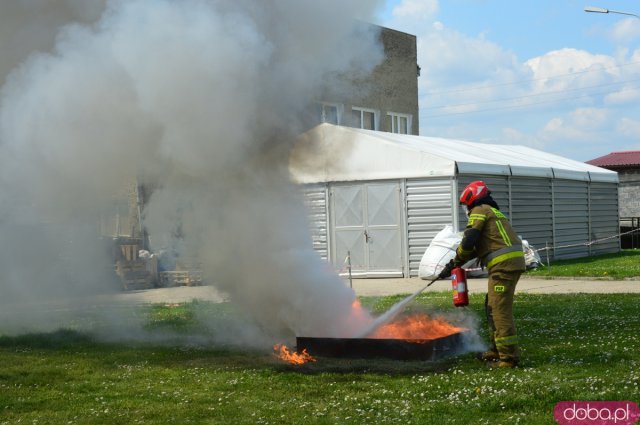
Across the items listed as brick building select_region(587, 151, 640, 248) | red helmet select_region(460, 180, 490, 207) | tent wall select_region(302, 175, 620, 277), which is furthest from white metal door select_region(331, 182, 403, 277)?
brick building select_region(587, 151, 640, 248)

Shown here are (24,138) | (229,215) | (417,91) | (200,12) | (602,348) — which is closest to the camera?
(602,348)

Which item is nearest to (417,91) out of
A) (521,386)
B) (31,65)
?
(31,65)

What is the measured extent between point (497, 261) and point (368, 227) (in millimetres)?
14759

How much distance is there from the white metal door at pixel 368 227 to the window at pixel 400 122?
11053mm

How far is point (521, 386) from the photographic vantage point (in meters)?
7.22

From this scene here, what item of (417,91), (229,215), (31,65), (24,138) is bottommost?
(229,215)

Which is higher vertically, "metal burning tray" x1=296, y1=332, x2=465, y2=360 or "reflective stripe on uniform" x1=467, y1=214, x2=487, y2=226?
"reflective stripe on uniform" x1=467, y1=214, x2=487, y2=226

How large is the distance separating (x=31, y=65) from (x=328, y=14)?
451 cm

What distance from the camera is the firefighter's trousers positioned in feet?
27.4

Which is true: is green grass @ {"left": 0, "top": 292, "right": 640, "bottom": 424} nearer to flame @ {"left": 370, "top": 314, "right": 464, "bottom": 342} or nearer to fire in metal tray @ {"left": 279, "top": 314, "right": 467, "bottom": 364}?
fire in metal tray @ {"left": 279, "top": 314, "right": 467, "bottom": 364}

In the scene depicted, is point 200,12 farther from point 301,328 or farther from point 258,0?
point 301,328

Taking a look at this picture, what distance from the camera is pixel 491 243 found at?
8.72 meters

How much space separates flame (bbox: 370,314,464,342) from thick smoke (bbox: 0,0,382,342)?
17.6 inches

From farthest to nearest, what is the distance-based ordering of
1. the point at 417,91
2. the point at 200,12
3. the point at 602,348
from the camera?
the point at 417,91
the point at 200,12
the point at 602,348
